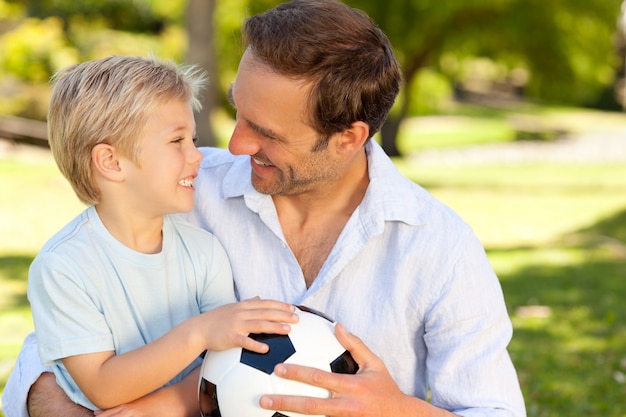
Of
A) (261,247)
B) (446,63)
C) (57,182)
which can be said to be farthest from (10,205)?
(446,63)

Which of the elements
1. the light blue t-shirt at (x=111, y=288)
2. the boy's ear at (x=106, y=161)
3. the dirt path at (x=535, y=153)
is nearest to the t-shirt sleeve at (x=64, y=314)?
the light blue t-shirt at (x=111, y=288)

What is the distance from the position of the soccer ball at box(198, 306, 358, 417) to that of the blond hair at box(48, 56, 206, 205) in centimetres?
73

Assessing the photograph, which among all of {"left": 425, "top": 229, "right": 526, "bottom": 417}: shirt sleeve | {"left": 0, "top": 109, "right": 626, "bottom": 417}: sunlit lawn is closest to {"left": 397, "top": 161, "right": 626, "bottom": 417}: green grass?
{"left": 0, "top": 109, "right": 626, "bottom": 417}: sunlit lawn

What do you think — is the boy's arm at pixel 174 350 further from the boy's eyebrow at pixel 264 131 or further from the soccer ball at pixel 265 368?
the boy's eyebrow at pixel 264 131

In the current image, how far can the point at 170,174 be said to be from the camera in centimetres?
294

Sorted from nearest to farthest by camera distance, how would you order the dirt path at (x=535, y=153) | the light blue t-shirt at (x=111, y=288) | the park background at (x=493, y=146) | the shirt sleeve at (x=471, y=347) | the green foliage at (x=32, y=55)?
the light blue t-shirt at (x=111, y=288)
the shirt sleeve at (x=471, y=347)
the park background at (x=493, y=146)
the green foliage at (x=32, y=55)
the dirt path at (x=535, y=153)

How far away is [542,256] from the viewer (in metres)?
10.7

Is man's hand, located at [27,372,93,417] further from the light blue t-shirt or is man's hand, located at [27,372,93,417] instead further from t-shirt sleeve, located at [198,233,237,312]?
t-shirt sleeve, located at [198,233,237,312]

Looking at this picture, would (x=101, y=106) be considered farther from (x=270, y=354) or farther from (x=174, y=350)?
(x=270, y=354)

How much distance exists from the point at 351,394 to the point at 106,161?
107 cm

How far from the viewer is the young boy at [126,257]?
9.02 feet

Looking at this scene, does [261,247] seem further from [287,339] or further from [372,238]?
[287,339]

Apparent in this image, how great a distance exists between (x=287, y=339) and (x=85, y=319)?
0.64 metres

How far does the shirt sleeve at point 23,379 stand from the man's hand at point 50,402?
2 centimetres
